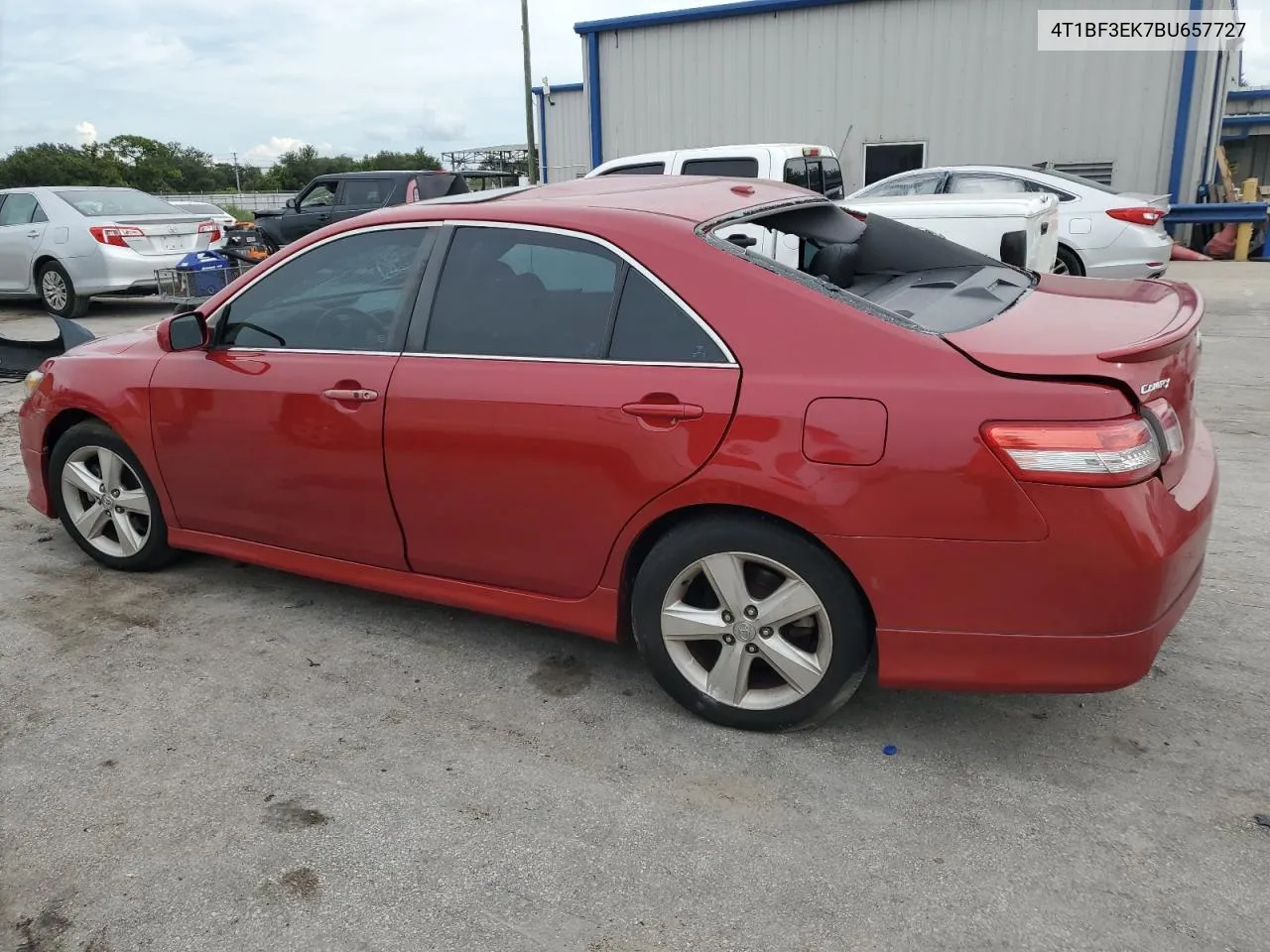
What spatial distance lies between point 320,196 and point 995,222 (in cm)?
1168

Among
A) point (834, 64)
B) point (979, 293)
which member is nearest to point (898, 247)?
point (979, 293)

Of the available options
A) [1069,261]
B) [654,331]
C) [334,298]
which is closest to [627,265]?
[654,331]

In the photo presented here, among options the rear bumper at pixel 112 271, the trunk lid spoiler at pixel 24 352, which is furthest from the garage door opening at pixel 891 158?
the trunk lid spoiler at pixel 24 352

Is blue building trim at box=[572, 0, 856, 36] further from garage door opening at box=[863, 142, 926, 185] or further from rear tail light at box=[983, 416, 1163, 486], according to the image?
rear tail light at box=[983, 416, 1163, 486]

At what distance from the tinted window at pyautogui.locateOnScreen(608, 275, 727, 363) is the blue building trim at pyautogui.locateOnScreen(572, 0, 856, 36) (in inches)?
576

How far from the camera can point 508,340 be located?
3156 mm

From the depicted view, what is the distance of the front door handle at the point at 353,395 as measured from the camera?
3.32 metres

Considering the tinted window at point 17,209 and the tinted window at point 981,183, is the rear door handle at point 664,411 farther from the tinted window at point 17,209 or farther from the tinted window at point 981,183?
the tinted window at point 17,209

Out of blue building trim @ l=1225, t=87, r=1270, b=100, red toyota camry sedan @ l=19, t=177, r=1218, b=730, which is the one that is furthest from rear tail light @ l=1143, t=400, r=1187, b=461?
blue building trim @ l=1225, t=87, r=1270, b=100

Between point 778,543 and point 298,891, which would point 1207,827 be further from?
point 298,891

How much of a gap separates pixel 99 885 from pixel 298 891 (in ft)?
1.63

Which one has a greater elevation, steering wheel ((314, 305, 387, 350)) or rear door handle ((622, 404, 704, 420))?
steering wheel ((314, 305, 387, 350))

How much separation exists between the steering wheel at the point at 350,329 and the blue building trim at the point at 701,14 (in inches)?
564

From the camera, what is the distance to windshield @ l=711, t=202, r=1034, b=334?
3260mm
